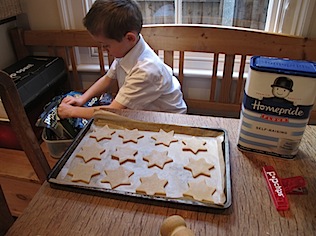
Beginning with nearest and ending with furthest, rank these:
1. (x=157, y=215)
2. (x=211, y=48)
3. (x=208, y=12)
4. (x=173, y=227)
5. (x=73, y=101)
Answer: (x=173, y=227), (x=157, y=215), (x=73, y=101), (x=211, y=48), (x=208, y=12)

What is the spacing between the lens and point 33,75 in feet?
4.40

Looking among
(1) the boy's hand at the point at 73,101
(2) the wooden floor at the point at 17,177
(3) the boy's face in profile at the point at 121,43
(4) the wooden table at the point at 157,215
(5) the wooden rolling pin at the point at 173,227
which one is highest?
(3) the boy's face in profile at the point at 121,43

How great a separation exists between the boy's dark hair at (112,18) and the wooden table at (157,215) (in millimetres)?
648

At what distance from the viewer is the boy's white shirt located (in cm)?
110

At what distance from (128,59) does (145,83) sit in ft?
0.44

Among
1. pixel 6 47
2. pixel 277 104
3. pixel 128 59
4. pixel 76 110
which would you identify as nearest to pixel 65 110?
pixel 76 110

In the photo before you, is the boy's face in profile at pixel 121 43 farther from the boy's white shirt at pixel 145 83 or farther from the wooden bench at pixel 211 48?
the wooden bench at pixel 211 48

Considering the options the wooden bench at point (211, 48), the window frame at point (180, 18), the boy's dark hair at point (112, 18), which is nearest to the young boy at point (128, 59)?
the boy's dark hair at point (112, 18)

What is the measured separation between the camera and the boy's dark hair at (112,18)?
107 centimetres

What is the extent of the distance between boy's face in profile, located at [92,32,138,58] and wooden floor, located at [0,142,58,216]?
55cm

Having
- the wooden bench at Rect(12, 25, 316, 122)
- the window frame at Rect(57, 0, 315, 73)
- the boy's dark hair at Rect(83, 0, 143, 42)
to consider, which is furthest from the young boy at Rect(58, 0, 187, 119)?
the window frame at Rect(57, 0, 315, 73)

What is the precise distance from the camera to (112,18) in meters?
1.07

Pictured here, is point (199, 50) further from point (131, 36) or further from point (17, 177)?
point (17, 177)

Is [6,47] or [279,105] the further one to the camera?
[6,47]
